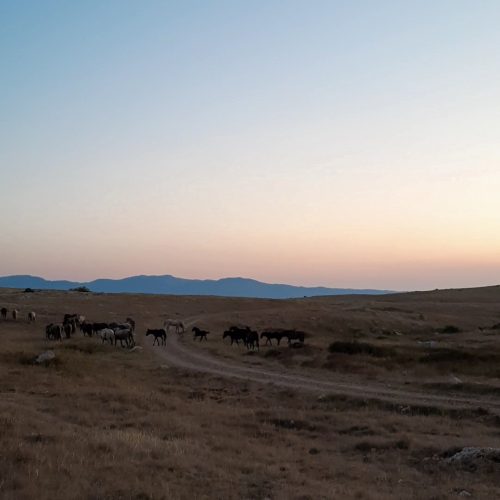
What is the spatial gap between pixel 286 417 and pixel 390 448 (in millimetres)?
5025

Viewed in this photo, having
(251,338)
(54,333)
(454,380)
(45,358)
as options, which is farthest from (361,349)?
(54,333)

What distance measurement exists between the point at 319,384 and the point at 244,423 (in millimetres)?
10119

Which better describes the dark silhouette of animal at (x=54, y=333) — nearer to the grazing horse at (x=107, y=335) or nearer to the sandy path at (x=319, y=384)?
the grazing horse at (x=107, y=335)

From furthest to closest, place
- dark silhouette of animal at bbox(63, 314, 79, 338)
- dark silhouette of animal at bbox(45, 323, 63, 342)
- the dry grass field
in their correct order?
1. dark silhouette of animal at bbox(63, 314, 79, 338)
2. dark silhouette of animal at bbox(45, 323, 63, 342)
3. the dry grass field

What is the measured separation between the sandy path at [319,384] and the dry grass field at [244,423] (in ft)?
0.59

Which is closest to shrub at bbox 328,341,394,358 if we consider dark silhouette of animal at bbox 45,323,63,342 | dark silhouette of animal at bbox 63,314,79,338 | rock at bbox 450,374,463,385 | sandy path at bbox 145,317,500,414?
sandy path at bbox 145,317,500,414

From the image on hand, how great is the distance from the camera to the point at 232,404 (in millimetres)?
25219

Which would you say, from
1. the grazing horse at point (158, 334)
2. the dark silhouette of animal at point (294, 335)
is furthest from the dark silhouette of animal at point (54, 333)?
the dark silhouette of animal at point (294, 335)

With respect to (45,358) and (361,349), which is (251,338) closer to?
(361,349)

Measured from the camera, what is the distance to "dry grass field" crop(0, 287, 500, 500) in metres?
12.8

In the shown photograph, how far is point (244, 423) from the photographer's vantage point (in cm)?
2092

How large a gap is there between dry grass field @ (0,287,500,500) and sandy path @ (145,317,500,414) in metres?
0.18

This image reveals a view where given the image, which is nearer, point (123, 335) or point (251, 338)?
point (123, 335)

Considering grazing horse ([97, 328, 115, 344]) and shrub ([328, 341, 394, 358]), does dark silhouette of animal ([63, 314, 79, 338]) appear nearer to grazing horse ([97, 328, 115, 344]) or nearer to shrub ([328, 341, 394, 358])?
grazing horse ([97, 328, 115, 344])
